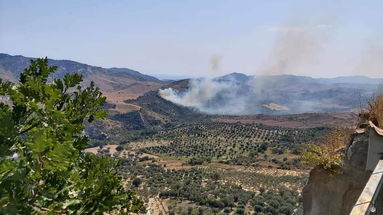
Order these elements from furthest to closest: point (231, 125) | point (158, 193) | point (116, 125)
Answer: point (116, 125), point (231, 125), point (158, 193)

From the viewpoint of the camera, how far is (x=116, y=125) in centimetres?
16550

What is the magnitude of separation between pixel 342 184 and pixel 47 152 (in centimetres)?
578

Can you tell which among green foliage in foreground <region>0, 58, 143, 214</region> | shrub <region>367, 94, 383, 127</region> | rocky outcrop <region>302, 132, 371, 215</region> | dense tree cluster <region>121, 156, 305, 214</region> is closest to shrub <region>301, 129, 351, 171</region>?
rocky outcrop <region>302, 132, 371, 215</region>

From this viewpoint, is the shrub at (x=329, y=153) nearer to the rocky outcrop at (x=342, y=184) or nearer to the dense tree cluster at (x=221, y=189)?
the rocky outcrop at (x=342, y=184)

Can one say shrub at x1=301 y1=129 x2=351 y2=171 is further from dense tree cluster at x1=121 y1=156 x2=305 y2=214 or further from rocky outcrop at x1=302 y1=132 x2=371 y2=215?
dense tree cluster at x1=121 y1=156 x2=305 y2=214

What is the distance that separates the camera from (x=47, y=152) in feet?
8.75

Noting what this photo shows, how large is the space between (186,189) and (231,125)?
242ft

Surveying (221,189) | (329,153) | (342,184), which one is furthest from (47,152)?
(221,189)

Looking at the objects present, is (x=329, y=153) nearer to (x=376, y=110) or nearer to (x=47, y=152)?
(x=376, y=110)

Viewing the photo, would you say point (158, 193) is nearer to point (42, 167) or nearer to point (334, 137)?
point (334, 137)

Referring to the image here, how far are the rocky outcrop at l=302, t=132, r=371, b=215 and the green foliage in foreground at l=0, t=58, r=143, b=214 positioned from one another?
4.10m

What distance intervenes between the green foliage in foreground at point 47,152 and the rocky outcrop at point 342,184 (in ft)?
13.5

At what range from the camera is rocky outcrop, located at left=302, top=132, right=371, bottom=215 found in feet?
22.6

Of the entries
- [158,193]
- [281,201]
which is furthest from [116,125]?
[281,201]
